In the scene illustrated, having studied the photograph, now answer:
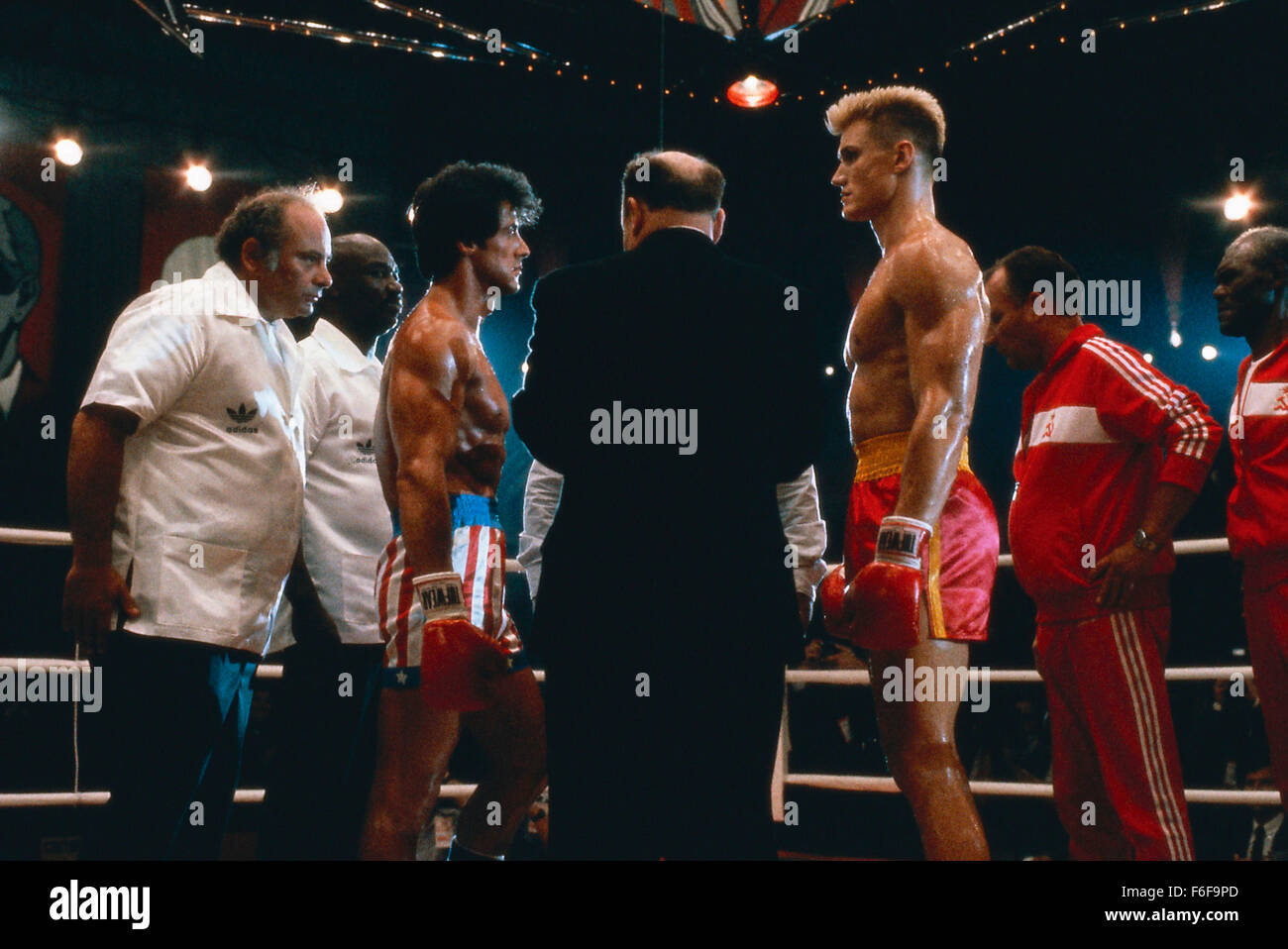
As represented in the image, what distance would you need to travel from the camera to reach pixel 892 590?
1.57 meters

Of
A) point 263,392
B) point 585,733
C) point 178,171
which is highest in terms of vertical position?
point 178,171

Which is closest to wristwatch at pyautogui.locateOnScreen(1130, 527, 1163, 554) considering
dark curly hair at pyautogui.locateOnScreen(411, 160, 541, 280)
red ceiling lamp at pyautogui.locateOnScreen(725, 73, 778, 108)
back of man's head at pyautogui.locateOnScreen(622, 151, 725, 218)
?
back of man's head at pyautogui.locateOnScreen(622, 151, 725, 218)

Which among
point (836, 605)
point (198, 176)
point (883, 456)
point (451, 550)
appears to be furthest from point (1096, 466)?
point (198, 176)

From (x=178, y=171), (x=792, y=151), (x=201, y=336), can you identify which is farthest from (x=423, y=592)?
(x=792, y=151)

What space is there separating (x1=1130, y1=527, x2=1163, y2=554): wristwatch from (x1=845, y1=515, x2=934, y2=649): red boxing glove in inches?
28.2

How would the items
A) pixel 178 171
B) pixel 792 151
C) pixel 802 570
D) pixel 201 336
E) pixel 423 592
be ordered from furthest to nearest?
pixel 792 151
pixel 178 171
pixel 802 570
pixel 201 336
pixel 423 592

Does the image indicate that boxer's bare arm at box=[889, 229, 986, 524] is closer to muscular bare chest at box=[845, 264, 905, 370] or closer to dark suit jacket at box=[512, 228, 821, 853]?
muscular bare chest at box=[845, 264, 905, 370]

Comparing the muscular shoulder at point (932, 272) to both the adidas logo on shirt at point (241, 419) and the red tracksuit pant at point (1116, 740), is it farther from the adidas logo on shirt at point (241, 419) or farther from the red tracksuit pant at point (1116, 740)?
the adidas logo on shirt at point (241, 419)

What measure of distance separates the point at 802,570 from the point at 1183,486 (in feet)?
2.60

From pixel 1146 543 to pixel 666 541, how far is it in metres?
1.27

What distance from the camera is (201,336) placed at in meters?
1.82

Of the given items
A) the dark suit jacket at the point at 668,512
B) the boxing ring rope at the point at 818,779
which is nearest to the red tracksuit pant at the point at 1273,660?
the boxing ring rope at the point at 818,779

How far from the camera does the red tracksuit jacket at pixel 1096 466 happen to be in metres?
2.11
